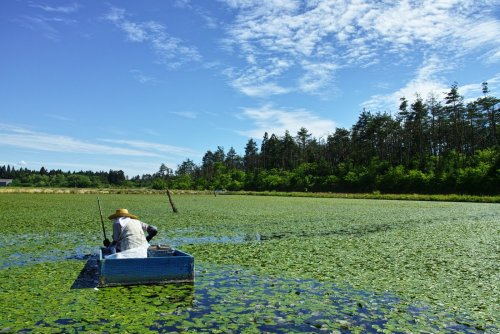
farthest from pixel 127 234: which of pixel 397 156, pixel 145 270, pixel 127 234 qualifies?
pixel 397 156

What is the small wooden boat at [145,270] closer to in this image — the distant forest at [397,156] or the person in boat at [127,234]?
the person in boat at [127,234]

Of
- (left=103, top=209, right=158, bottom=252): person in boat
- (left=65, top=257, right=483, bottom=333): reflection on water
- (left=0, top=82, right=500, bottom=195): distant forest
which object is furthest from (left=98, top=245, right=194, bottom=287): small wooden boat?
(left=0, top=82, right=500, bottom=195): distant forest

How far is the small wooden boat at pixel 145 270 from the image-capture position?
8086 millimetres

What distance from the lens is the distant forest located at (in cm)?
6631

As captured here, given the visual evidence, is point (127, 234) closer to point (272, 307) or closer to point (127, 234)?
point (127, 234)

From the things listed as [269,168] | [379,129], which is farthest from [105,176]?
[379,129]

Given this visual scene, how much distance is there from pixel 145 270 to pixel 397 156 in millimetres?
85220

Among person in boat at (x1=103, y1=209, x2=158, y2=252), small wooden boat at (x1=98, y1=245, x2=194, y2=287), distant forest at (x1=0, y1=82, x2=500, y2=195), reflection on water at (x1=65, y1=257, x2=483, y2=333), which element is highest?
distant forest at (x1=0, y1=82, x2=500, y2=195)

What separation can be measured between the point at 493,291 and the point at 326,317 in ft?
13.7

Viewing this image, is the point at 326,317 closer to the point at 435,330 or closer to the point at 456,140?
the point at 435,330

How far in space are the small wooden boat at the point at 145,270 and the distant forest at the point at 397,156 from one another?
60720 mm

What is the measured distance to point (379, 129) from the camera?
287ft

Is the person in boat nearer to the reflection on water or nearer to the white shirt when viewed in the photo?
the white shirt

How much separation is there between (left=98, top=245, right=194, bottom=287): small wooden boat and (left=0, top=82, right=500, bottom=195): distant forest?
60720mm
